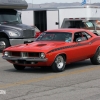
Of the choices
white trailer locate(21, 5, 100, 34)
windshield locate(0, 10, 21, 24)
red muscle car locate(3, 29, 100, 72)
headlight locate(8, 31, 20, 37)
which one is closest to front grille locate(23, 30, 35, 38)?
headlight locate(8, 31, 20, 37)

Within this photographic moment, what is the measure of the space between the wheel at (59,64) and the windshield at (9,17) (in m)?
9.15

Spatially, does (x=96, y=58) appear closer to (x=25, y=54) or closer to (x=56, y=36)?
(x=56, y=36)

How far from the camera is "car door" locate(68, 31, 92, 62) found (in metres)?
12.4

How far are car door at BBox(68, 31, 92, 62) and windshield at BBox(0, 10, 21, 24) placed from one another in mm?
8107

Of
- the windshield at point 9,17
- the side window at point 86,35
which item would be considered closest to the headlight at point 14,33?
the windshield at point 9,17

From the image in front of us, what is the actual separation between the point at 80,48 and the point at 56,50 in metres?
1.35

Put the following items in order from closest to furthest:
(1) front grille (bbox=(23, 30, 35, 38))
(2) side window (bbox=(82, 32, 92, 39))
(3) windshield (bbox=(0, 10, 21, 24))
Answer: (2) side window (bbox=(82, 32, 92, 39)), (1) front grille (bbox=(23, 30, 35, 38)), (3) windshield (bbox=(0, 10, 21, 24))

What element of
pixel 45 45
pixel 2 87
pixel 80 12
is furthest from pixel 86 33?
pixel 80 12

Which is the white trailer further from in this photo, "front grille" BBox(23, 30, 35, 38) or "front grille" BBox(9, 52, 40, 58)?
"front grille" BBox(9, 52, 40, 58)

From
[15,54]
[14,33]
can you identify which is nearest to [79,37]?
[15,54]

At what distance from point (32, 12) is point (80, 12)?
15.8 feet

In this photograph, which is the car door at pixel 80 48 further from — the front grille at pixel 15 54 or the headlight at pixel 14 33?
the headlight at pixel 14 33

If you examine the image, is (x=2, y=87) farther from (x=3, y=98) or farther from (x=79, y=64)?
(x=79, y=64)

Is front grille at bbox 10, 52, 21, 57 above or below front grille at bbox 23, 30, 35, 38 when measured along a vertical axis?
above
